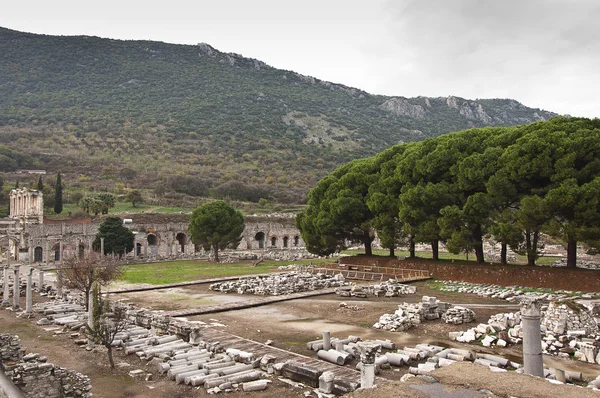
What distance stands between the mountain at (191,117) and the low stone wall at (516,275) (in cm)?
5210

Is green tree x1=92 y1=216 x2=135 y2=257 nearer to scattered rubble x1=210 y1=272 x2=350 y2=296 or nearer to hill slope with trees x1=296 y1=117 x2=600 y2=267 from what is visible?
hill slope with trees x1=296 y1=117 x2=600 y2=267

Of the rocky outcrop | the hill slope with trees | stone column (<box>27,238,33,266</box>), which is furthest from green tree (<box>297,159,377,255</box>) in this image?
the rocky outcrop

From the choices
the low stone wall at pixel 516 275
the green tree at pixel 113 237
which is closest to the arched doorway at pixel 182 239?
the green tree at pixel 113 237

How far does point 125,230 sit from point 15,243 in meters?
11.0

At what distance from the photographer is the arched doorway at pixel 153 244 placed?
54.2 m

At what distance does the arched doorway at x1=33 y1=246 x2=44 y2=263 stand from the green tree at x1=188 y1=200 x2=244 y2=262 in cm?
1573

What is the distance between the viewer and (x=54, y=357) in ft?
42.8

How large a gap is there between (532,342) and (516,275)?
17.7 metres

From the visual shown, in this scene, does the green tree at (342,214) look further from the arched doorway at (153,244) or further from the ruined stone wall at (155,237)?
the arched doorway at (153,244)

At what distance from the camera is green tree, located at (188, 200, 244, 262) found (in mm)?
44938

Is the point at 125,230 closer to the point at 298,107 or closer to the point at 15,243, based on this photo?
the point at 15,243

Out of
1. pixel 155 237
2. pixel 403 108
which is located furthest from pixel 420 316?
pixel 403 108

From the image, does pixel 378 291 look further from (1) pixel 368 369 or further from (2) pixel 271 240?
(2) pixel 271 240

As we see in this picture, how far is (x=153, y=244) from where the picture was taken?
5503 cm
